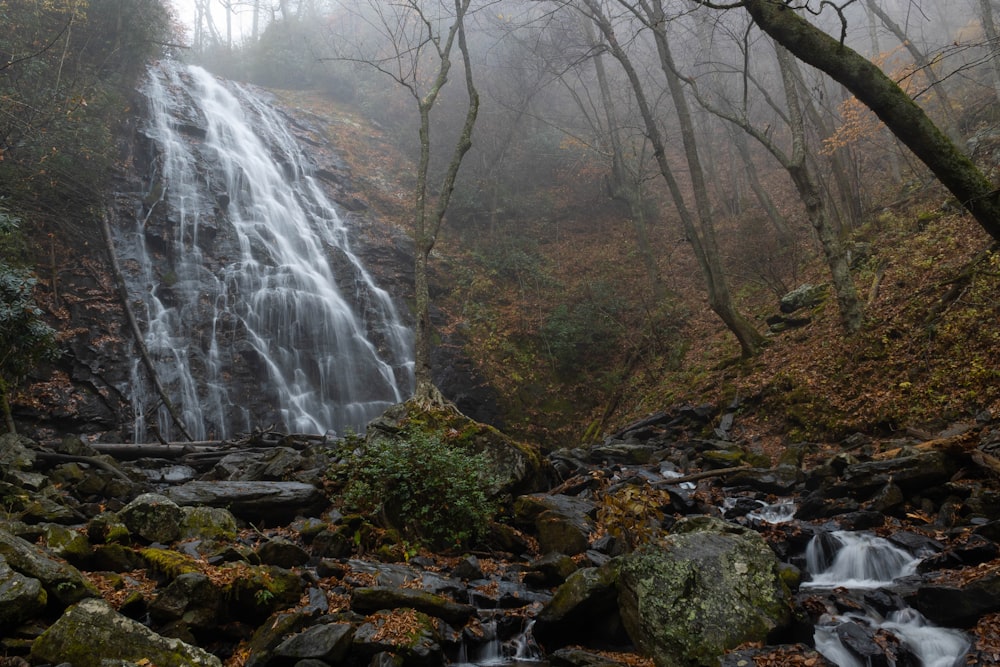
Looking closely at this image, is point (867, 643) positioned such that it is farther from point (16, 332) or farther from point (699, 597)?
point (16, 332)

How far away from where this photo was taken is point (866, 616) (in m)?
4.28

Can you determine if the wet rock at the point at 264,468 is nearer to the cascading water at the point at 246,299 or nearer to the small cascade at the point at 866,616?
the cascading water at the point at 246,299

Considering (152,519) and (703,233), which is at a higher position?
(703,233)

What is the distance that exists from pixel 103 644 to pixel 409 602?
6.52 ft

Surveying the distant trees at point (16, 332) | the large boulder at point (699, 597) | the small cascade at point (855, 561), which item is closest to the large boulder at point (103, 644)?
the large boulder at point (699, 597)

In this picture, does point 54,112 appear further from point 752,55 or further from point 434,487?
point 752,55

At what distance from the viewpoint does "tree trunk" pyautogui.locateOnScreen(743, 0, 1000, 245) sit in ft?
15.6

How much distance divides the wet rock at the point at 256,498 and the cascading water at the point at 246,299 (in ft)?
18.6

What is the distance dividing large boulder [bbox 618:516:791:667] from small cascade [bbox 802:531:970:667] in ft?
1.28

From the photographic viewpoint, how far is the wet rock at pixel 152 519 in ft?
16.5

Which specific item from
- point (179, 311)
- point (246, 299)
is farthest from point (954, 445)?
point (179, 311)

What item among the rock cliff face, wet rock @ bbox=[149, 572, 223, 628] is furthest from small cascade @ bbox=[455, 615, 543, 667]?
the rock cliff face

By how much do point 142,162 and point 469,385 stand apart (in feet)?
38.0

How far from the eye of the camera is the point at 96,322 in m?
11.9
